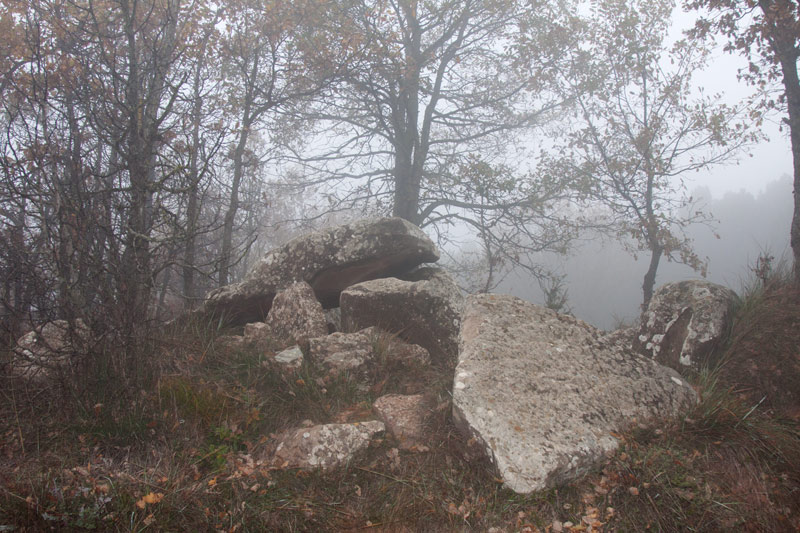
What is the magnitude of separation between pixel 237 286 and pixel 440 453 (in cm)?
413

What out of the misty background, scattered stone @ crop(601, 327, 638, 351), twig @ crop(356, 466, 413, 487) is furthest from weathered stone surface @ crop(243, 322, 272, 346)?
the misty background

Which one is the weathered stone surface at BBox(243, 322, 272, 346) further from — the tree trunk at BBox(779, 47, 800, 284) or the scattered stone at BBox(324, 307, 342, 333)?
the tree trunk at BBox(779, 47, 800, 284)

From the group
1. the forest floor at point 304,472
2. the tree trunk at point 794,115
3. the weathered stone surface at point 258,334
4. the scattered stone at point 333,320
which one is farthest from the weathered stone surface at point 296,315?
the tree trunk at point 794,115

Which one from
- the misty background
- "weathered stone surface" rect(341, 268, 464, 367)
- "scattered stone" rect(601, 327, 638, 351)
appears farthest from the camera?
the misty background

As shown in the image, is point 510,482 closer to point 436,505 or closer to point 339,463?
point 436,505

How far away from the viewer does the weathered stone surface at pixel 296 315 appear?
609cm

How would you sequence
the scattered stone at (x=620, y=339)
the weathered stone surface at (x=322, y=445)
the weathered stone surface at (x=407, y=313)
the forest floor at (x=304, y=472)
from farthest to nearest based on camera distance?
the weathered stone surface at (x=407, y=313), the scattered stone at (x=620, y=339), the weathered stone surface at (x=322, y=445), the forest floor at (x=304, y=472)

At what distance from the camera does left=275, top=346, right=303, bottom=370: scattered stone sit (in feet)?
15.5

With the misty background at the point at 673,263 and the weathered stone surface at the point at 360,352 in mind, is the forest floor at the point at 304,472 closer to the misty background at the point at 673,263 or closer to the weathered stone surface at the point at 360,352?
the weathered stone surface at the point at 360,352

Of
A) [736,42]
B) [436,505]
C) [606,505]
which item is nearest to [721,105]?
[736,42]

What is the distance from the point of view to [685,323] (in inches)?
222

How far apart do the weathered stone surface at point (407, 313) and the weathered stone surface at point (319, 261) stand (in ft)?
2.64

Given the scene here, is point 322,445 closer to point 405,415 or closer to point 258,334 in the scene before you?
point 405,415

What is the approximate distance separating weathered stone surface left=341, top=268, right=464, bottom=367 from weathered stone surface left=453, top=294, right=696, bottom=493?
1197 millimetres
